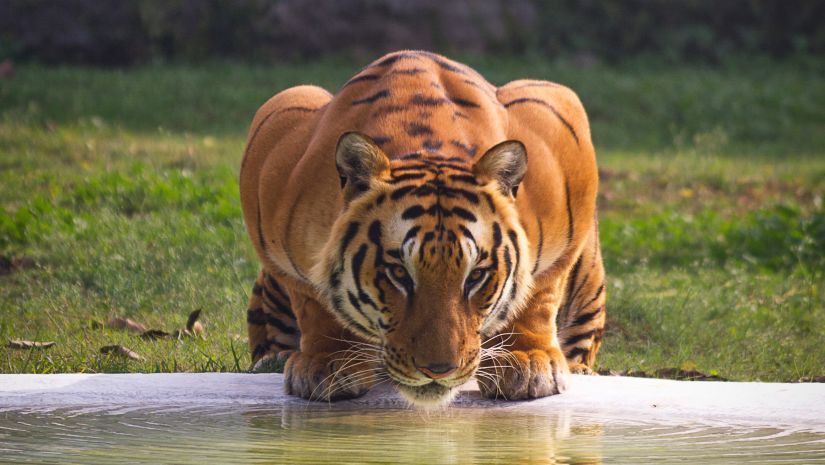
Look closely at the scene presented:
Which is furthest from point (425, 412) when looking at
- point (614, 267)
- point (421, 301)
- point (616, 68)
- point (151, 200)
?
point (616, 68)

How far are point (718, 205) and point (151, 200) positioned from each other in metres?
3.99

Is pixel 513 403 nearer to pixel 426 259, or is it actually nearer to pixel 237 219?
pixel 426 259

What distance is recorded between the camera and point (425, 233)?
141 inches

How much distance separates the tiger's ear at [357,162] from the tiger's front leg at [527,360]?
0.64m

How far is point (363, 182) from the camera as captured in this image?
3748 millimetres

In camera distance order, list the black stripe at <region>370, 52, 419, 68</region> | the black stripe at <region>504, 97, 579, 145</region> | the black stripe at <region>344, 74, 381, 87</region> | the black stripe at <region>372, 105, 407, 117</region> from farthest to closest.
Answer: the black stripe at <region>504, 97, 579, 145</region> < the black stripe at <region>370, 52, 419, 68</region> < the black stripe at <region>344, 74, 381, 87</region> < the black stripe at <region>372, 105, 407, 117</region>

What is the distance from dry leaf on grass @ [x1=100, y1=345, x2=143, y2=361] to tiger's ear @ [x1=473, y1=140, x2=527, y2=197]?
1804 millimetres

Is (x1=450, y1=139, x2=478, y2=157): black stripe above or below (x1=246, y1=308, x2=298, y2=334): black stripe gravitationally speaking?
above

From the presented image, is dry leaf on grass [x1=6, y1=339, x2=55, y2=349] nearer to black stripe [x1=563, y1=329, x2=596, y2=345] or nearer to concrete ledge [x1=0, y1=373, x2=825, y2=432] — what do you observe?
concrete ledge [x1=0, y1=373, x2=825, y2=432]

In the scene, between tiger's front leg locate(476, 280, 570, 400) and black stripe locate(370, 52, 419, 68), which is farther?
black stripe locate(370, 52, 419, 68)

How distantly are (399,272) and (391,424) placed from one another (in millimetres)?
459

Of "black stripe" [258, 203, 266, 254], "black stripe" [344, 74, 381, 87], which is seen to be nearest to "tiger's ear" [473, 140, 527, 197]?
"black stripe" [344, 74, 381, 87]

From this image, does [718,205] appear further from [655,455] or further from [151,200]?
[655,455]

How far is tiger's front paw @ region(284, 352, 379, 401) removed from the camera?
3.98m
